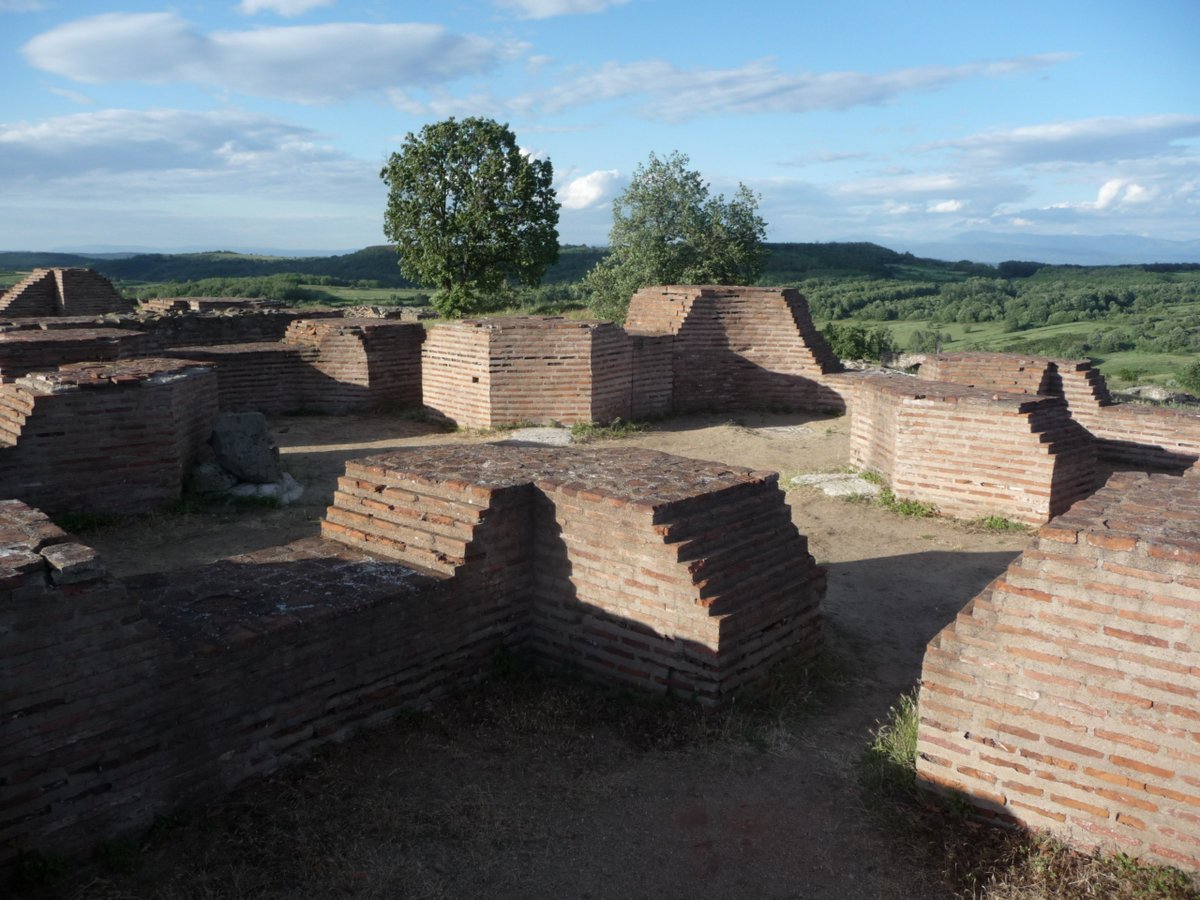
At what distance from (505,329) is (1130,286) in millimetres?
41618

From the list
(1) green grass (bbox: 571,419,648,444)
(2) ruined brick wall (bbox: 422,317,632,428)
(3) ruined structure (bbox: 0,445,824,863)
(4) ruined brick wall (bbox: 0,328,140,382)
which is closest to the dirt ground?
(3) ruined structure (bbox: 0,445,824,863)

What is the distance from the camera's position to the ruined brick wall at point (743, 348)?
13.9 m

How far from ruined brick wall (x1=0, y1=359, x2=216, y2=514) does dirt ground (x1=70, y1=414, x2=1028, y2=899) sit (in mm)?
4917

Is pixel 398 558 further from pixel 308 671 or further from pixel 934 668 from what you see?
pixel 934 668

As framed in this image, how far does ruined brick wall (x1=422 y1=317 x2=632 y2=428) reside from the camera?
471 inches

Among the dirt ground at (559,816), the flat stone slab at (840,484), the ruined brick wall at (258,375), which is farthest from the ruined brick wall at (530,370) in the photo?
the dirt ground at (559,816)

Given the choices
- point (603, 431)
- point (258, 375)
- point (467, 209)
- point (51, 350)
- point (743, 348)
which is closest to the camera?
point (51, 350)

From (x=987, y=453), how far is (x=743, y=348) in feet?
20.2

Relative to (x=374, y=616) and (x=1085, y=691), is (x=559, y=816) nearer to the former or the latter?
(x=374, y=616)

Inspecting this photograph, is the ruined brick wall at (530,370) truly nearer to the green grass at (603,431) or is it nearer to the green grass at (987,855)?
the green grass at (603,431)

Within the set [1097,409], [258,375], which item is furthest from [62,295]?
[1097,409]

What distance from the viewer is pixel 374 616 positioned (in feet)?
14.3

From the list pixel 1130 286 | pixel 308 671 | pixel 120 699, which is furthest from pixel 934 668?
pixel 1130 286

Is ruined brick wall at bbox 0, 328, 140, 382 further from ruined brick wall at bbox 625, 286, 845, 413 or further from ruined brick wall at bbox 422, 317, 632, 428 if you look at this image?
ruined brick wall at bbox 625, 286, 845, 413
